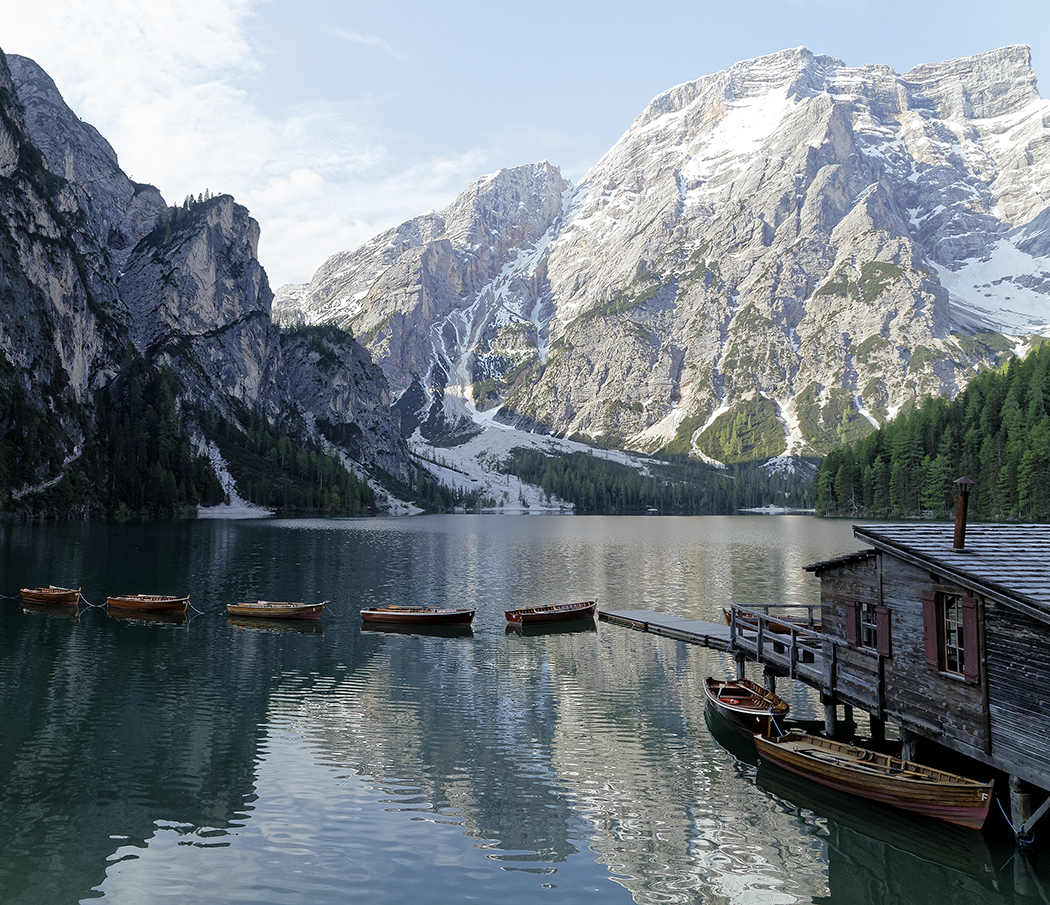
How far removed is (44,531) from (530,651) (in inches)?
5460

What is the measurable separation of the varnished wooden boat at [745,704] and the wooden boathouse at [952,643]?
2.79 m

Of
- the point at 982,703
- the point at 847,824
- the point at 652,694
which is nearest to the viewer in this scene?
the point at 982,703

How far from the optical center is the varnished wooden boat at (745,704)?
33719mm

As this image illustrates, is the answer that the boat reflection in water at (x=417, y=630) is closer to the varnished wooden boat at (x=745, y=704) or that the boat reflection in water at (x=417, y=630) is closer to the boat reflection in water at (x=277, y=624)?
the boat reflection in water at (x=277, y=624)

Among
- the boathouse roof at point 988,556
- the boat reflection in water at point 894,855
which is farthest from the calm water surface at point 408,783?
the boathouse roof at point 988,556

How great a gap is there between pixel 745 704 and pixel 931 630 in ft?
40.0

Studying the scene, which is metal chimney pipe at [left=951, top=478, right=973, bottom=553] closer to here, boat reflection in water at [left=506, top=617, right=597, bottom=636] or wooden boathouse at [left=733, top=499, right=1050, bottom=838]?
wooden boathouse at [left=733, top=499, right=1050, bottom=838]

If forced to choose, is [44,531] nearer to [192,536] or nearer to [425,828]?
Result: [192,536]

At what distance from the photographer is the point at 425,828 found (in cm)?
2405

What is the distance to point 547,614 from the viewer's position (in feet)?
219

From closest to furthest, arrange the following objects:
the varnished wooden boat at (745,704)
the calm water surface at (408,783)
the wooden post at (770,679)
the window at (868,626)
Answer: the calm water surface at (408,783), the window at (868,626), the varnished wooden boat at (745,704), the wooden post at (770,679)

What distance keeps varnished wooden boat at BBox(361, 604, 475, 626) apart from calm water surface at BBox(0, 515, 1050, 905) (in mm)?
1979

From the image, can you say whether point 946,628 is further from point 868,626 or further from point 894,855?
point 894,855

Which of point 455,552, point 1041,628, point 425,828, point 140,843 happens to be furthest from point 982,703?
point 455,552
